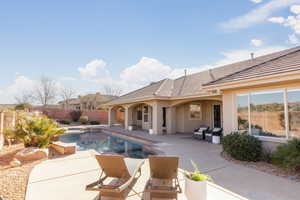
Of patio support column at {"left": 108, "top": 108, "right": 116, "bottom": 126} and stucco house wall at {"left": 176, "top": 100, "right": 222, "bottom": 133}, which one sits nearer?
stucco house wall at {"left": 176, "top": 100, "right": 222, "bottom": 133}

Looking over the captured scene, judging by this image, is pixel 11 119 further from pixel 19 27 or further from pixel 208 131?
pixel 208 131

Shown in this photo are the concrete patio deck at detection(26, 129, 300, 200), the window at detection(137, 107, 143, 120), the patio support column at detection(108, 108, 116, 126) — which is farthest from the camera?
the patio support column at detection(108, 108, 116, 126)

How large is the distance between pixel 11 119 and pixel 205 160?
1184cm

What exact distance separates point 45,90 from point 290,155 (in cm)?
4860

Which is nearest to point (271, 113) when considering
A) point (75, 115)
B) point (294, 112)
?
point (294, 112)

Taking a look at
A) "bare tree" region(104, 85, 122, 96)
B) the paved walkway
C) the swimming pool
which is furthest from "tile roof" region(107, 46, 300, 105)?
"bare tree" region(104, 85, 122, 96)

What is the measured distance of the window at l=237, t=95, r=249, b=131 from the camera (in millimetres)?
7746

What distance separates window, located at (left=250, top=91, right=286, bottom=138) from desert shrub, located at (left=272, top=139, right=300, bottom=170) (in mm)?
1017

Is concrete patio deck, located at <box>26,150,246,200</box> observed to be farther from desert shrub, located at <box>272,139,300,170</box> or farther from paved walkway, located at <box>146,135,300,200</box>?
desert shrub, located at <box>272,139,300,170</box>

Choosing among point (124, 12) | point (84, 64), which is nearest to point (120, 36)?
point (124, 12)

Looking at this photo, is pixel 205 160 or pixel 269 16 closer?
pixel 205 160

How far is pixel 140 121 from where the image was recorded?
20438 millimetres

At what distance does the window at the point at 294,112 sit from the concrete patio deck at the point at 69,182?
4364mm

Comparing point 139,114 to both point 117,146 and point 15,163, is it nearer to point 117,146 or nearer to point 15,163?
point 117,146
